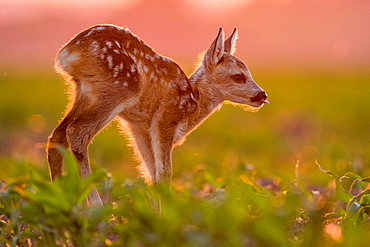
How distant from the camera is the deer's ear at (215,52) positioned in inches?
253

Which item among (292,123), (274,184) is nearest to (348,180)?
(274,184)

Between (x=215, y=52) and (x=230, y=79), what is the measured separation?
1.14ft

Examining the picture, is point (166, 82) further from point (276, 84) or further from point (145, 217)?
point (276, 84)

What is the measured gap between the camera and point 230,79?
6.65 meters

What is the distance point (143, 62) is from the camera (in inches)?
230

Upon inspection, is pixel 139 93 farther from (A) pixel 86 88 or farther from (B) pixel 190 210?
(B) pixel 190 210

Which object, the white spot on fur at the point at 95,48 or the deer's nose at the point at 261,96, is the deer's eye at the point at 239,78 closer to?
the deer's nose at the point at 261,96

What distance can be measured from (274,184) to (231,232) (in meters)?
3.93

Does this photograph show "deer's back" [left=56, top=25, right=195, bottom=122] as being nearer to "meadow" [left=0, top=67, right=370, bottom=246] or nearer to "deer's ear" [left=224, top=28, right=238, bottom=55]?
"meadow" [left=0, top=67, right=370, bottom=246]

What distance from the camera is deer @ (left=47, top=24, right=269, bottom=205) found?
17.7 feet

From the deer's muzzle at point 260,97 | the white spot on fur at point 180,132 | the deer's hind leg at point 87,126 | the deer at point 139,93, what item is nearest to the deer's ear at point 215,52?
the deer at point 139,93

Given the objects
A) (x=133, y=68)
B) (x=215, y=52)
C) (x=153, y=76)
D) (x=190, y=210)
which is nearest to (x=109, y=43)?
(x=133, y=68)

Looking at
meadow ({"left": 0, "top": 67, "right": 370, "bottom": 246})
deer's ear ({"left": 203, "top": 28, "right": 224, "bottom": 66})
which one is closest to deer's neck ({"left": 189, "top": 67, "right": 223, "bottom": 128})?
deer's ear ({"left": 203, "top": 28, "right": 224, "bottom": 66})

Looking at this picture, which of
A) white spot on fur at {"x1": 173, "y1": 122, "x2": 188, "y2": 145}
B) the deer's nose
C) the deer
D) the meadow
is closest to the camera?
the meadow
